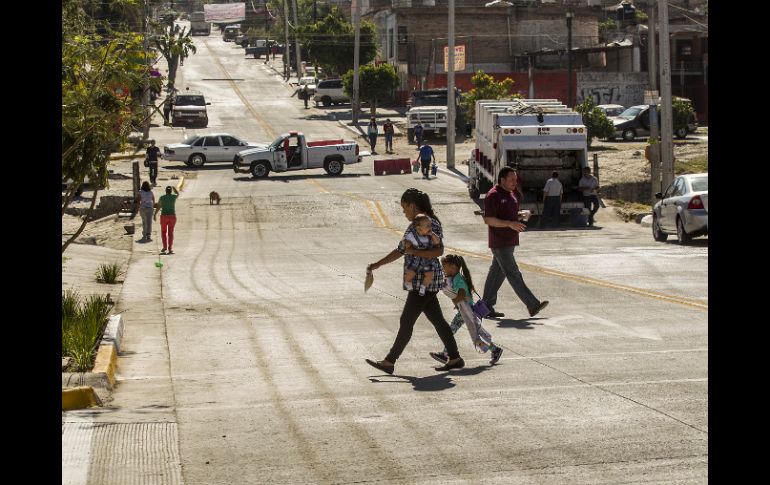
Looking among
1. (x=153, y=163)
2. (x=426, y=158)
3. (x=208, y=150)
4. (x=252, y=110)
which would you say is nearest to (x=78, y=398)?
(x=153, y=163)

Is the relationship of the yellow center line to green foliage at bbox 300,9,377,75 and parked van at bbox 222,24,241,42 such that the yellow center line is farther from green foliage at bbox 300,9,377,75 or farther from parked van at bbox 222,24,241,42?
parked van at bbox 222,24,241,42

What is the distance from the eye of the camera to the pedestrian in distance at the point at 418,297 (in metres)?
11.2

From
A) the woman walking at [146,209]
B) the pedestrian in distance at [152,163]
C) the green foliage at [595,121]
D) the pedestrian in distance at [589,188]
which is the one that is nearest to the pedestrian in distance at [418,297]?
the woman walking at [146,209]

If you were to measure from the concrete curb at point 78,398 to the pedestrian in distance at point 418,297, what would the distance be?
2698mm

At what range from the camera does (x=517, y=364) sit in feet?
39.3

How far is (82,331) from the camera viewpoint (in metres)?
12.7

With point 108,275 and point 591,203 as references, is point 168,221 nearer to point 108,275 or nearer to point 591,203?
point 108,275

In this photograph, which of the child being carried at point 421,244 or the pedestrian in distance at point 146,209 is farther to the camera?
the pedestrian in distance at point 146,209

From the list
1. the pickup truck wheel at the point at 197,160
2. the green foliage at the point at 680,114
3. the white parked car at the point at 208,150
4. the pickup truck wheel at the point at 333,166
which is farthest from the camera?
the green foliage at the point at 680,114

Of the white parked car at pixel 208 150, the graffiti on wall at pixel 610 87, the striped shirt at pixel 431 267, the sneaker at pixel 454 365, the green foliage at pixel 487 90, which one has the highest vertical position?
the graffiti on wall at pixel 610 87

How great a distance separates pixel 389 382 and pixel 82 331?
3545 mm

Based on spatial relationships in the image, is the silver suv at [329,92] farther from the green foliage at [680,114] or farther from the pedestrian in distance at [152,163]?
the pedestrian in distance at [152,163]

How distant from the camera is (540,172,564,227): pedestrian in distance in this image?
105 ft

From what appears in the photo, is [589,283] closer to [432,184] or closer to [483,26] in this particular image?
[432,184]
